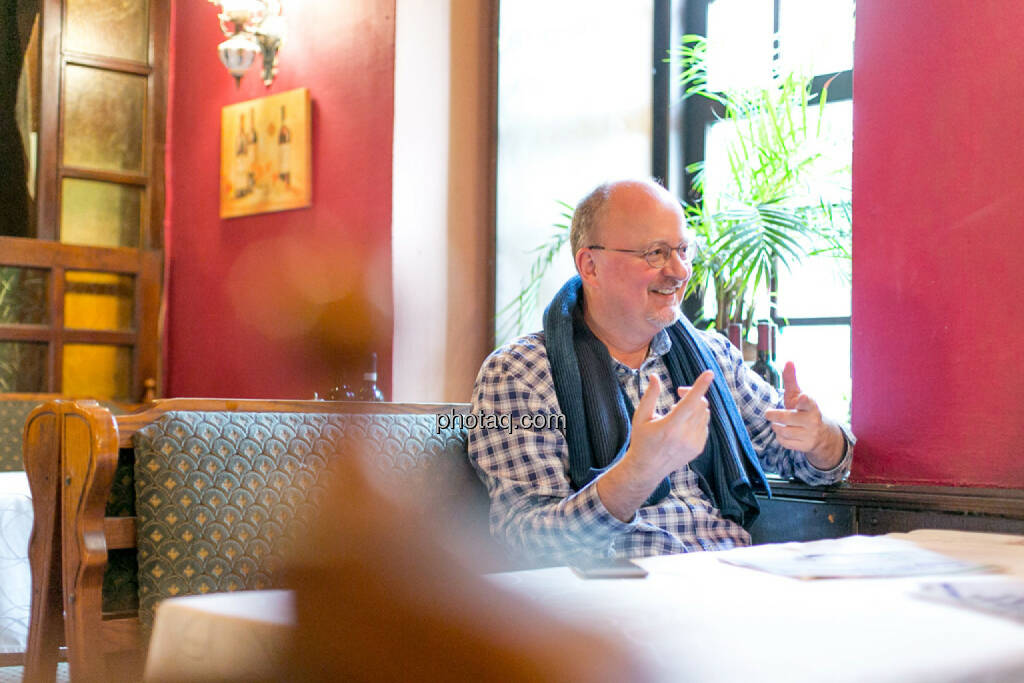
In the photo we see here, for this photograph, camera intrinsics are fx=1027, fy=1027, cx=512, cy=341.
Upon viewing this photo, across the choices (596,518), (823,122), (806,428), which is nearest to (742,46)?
(823,122)

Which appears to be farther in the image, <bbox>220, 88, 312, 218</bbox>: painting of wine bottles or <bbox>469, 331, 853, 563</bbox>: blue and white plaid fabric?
<bbox>220, 88, 312, 218</bbox>: painting of wine bottles

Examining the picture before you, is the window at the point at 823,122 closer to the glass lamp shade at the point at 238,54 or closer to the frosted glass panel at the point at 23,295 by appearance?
the glass lamp shade at the point at 238,54

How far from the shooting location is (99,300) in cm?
507

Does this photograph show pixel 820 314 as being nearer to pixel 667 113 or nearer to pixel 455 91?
pixel 667 113

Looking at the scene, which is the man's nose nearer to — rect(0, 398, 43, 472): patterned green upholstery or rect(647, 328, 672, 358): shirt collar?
rect(647, 328, 672, 358): shirt collar

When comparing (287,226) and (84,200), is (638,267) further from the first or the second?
(84,200)

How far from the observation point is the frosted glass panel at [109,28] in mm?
5083

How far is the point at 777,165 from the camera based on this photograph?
3.25 meters

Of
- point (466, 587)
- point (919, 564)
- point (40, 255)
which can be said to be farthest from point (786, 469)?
point (40, 255)

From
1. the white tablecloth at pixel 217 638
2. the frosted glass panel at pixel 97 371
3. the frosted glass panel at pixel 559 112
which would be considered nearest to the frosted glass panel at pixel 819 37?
the frosted glass panel at pixel 559 112

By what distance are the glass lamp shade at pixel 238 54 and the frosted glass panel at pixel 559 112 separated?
3.65 feet

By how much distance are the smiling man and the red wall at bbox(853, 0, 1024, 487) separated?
0.16 meters

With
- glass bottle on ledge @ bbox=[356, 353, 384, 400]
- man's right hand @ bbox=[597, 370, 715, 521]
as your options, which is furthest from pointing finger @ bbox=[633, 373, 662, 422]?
glass bottle on ledge @ bbox=[356, 353, 384, 400]

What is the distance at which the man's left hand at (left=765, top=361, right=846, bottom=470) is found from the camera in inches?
75.9
